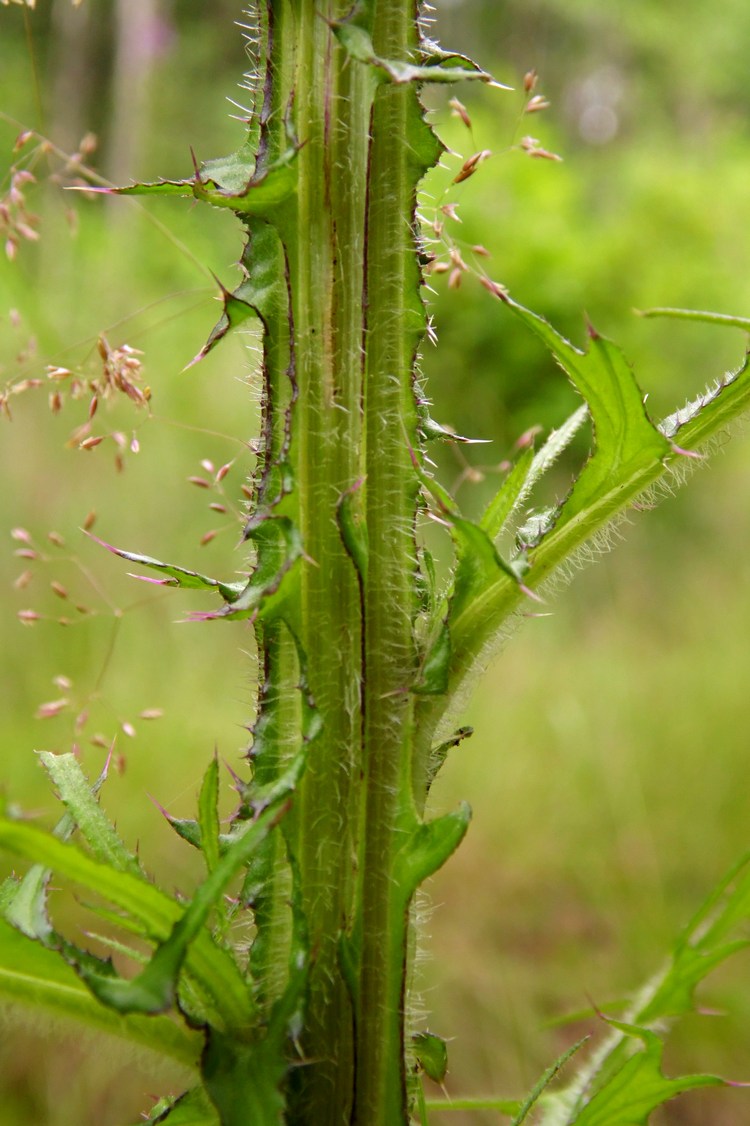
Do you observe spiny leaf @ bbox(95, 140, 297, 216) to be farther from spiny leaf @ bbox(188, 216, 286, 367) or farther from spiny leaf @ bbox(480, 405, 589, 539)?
spiny leaf @ bbox(480, 405, 589, 539)

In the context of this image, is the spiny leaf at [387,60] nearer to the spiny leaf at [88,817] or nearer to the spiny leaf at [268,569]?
the spiny leaf at [268,569]

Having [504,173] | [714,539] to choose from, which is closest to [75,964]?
[714,539]

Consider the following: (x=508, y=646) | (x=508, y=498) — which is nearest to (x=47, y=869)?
(x=508, y=498)

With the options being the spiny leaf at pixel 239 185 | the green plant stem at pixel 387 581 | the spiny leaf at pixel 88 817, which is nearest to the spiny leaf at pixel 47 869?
the spiny leaf at pixel 88 817

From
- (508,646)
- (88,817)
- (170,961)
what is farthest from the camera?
(508,646)

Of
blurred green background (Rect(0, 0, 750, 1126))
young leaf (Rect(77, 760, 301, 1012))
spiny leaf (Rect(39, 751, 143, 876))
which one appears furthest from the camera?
blurred green background (Rect(0, 0, 750, 1126))

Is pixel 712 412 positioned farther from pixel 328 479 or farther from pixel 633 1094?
pixel 633 1094

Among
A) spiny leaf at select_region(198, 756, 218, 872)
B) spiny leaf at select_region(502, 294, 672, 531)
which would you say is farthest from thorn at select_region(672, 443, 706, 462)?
A: spiny leaf at select_region(198, 756, 218, 872)

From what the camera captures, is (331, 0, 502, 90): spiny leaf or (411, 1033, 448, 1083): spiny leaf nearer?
(331, 0, 502, 90): spiny leaf
